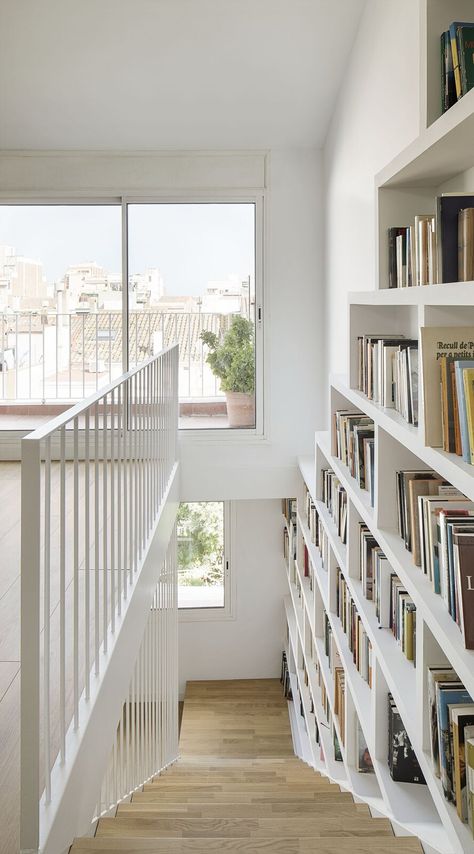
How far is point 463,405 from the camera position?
1.59 m

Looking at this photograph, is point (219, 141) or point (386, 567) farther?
point (219, 141)

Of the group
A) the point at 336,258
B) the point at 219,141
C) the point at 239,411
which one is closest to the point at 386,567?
the point at 336,258

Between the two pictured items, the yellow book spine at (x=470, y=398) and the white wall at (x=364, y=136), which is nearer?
the yellow book spine at (x=470, y=398)

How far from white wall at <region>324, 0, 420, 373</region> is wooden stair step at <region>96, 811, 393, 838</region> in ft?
7.44

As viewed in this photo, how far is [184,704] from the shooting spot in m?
6.31

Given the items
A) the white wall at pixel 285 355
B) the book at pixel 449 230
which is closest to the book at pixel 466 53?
the book at pixel 449 230

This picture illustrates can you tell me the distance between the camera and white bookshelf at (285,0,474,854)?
1678mm

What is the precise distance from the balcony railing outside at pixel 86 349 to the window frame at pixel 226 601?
1.34 meters

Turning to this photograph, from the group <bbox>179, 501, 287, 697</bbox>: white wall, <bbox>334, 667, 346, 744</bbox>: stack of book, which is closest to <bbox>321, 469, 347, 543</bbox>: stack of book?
<bbox>334, 667, 346, 744</bbox>: stack of book

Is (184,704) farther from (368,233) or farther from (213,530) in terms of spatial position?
(368,233)

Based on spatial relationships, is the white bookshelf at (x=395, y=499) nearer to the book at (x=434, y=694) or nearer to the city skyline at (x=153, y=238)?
the book at (x=434, y=694)

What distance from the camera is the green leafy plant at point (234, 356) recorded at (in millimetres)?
5812

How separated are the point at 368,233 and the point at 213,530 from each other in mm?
3469

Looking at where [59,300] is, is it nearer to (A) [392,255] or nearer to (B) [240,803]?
(A) [392,255]
